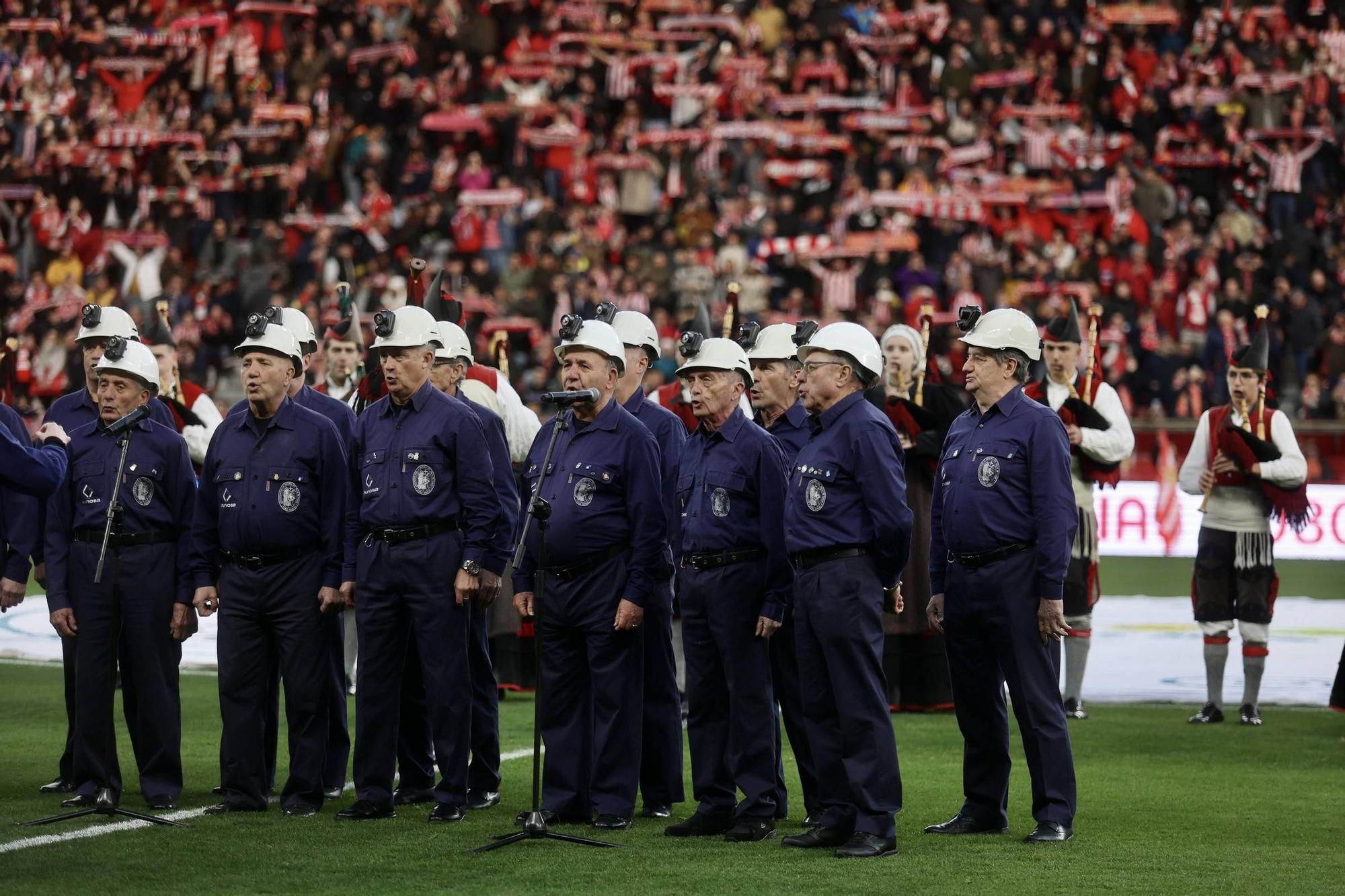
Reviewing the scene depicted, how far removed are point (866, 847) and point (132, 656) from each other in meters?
3.53

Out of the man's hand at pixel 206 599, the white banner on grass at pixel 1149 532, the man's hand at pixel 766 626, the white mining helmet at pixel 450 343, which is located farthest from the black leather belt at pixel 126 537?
the white banner on grass at pixel 1149 532

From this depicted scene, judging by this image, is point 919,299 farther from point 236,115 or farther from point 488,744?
point 488,744

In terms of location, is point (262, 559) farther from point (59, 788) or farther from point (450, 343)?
point (450, 343)

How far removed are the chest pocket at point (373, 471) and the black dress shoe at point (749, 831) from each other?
2.17 metres

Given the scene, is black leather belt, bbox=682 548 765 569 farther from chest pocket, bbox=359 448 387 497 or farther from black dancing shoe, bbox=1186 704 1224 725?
black dancing shoe, bbox=1186 704 1224 725

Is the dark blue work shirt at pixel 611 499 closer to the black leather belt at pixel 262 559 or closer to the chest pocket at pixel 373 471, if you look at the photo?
the chest pocket at pixel 373 471

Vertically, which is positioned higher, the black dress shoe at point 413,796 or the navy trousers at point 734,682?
the navy trousers at point 734,682

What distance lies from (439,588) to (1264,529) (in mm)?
6208

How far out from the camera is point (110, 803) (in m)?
8.69

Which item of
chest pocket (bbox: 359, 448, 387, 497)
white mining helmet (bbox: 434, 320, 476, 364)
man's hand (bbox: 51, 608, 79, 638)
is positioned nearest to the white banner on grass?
white mining helmet (bbox: 434, 320, 476, 364)

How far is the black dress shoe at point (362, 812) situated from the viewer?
8.74 metres

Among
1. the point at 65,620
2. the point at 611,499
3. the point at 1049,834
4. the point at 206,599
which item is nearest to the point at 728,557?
the point at 611,499

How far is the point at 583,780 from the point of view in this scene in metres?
8.76

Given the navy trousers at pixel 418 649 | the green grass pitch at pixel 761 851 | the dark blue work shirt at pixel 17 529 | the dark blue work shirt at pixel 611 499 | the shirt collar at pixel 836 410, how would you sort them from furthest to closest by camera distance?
the dark blue work shirt at pixel 17 529 → the navy trousers at pixel 418 649 → the dark blue work shirt at pixel 611 499 → the shirt collar at pixel 836 410 → the green grass pitch at pixel 761 851
